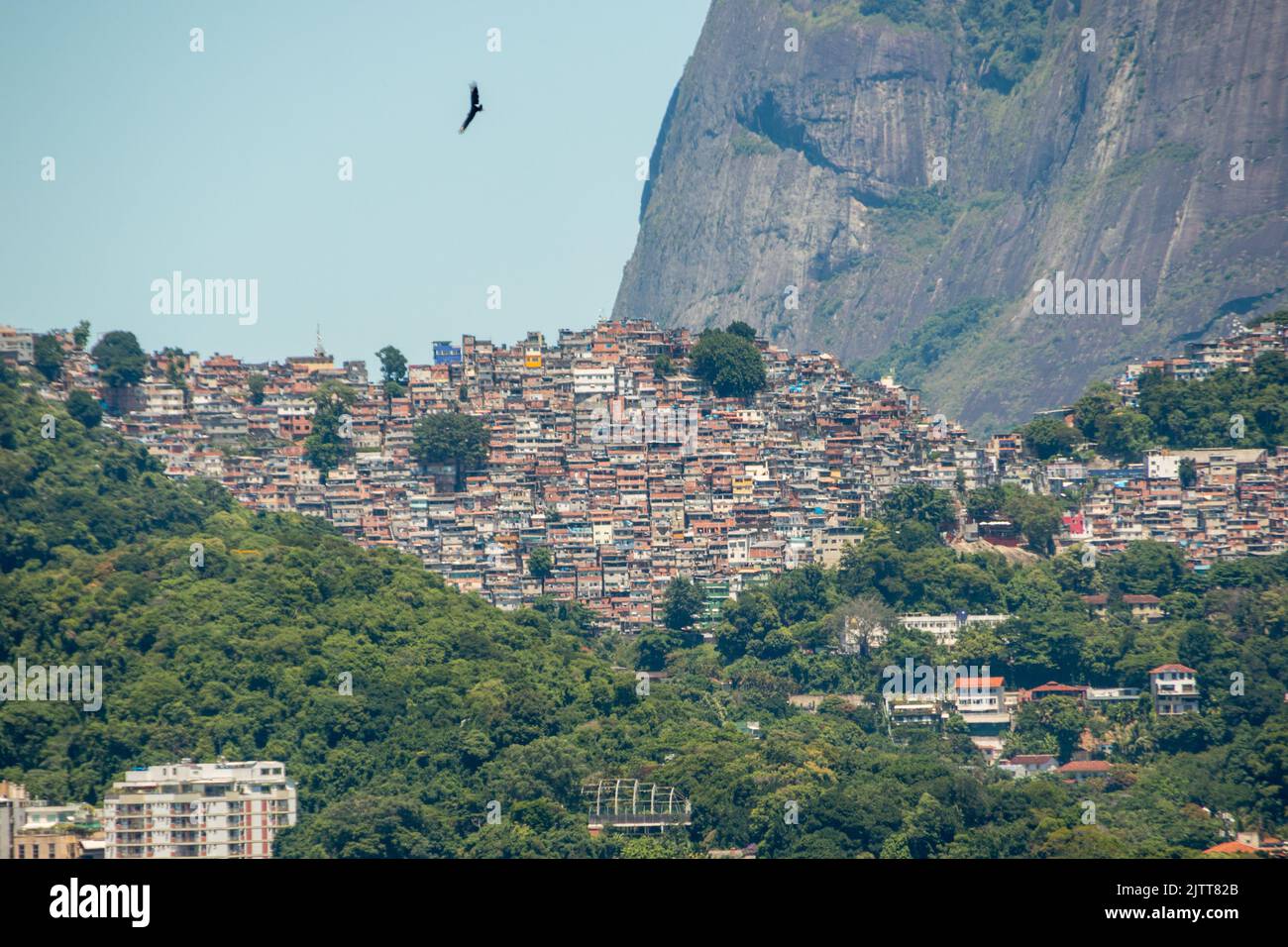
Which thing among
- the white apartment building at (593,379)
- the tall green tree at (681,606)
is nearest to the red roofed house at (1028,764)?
the tall green tree at (681,606)

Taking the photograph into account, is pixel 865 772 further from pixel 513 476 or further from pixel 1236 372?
pixel 1236 372

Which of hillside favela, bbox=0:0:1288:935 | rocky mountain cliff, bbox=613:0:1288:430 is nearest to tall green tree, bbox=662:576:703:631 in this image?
hillside favela, bbox=0:0:1288:935

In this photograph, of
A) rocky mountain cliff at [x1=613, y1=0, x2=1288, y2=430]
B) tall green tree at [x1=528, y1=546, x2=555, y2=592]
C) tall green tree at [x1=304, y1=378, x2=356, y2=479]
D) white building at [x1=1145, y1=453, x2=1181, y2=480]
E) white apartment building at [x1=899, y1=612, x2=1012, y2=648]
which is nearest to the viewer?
white apartment building at [x1=899, y1=612, x2=1012, y2=648]

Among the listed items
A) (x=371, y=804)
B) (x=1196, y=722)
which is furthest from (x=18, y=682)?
(x=1196, y=722)

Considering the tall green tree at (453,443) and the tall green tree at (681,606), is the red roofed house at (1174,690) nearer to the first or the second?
the tall green tree at (681,606)

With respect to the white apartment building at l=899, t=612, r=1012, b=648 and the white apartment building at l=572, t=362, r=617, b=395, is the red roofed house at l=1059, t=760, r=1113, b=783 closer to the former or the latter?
the white apartment building at l=899, t=612, r=1012, b=648
